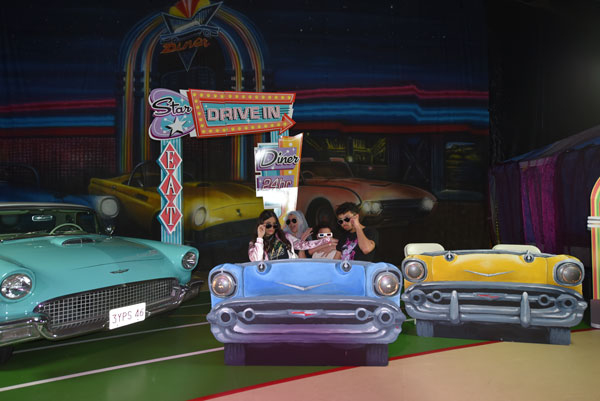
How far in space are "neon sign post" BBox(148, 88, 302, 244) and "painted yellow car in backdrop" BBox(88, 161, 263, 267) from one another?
146 mm

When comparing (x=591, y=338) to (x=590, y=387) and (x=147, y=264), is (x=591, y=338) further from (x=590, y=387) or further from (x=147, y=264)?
(x=147, y=264)

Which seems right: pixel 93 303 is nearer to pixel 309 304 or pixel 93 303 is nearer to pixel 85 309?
pixel 85 309

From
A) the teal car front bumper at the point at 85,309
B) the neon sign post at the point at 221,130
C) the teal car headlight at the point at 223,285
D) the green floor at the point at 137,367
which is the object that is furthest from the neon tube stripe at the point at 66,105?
the teal car headlight at the point at 223,285

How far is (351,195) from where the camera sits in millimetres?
6875

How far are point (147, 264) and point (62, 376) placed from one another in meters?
1.01

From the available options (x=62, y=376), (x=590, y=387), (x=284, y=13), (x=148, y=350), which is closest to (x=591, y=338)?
(x=590, y=387)

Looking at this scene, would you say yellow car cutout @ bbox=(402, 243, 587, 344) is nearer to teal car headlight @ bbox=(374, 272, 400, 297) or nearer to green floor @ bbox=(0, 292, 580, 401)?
green floor @ bbox=(0, 292, 580, 401)

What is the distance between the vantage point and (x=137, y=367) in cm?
307

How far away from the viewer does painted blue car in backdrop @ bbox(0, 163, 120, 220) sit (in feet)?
22.5

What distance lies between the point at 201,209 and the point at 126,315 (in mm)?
3632

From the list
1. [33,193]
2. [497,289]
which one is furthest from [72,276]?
[33,193]

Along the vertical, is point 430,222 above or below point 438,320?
above

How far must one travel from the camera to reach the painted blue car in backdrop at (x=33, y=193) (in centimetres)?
687

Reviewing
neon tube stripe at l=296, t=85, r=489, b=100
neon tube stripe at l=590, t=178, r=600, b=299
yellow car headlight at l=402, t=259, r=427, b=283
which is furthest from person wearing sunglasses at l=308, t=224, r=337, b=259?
neon tube stripe at l=296, t=85, r=489, b=100
